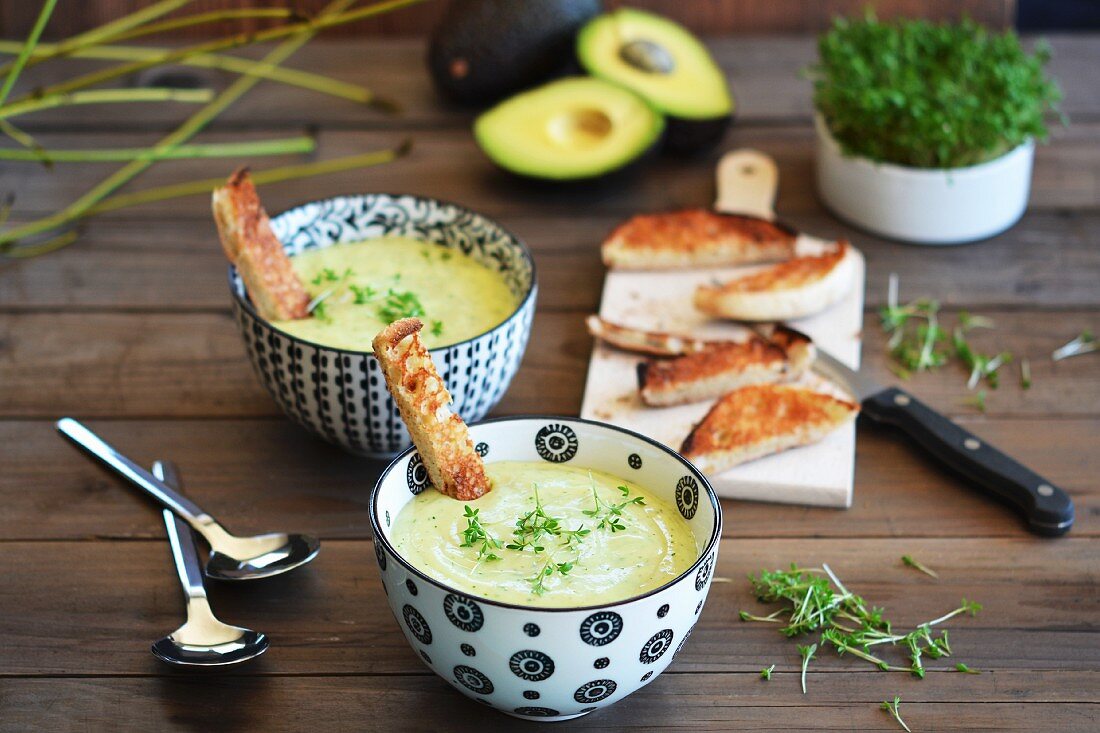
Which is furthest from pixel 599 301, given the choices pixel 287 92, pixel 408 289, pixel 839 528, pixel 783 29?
pixel 783 29

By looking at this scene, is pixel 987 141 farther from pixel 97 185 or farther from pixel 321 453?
pixel 97 185

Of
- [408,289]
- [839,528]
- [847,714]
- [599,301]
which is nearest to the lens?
[847,714]

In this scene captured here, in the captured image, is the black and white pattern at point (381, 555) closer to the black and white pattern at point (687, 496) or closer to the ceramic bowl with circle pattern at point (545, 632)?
the ceramic bowl with circle pattern at point (545, 632)

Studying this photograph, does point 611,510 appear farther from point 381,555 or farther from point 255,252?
point 255,252

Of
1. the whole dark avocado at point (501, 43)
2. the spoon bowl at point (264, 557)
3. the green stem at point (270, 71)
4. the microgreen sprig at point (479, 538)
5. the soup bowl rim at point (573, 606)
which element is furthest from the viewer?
the green stem at point (270, 71)

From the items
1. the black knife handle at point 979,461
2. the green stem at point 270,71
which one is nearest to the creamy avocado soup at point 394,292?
the black knife handle at point 979,461

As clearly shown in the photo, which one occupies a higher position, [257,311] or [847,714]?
[257,311]
